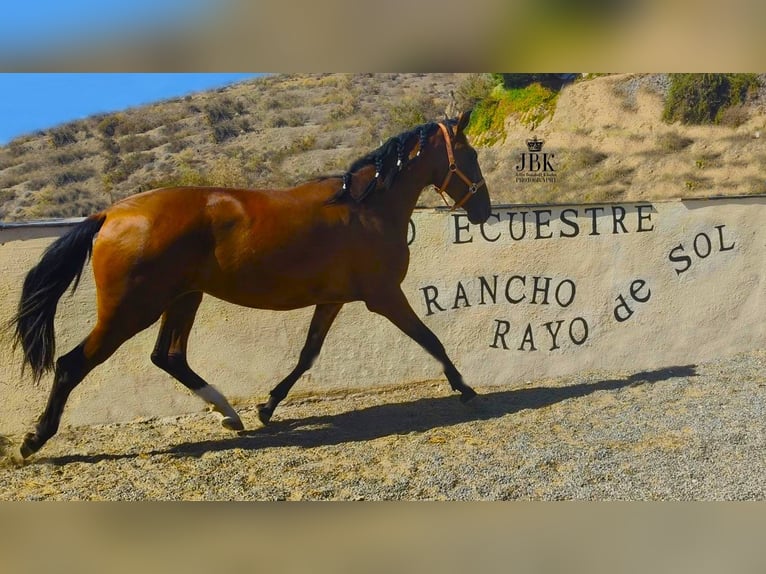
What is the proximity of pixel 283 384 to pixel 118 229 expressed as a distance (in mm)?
1478

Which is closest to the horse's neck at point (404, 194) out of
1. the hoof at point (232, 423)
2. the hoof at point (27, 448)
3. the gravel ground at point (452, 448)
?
the gravel ground at point (452, 448)

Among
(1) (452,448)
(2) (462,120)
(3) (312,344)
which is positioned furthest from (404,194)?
(1) (452,448)

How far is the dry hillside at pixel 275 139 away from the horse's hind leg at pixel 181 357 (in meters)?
0.82

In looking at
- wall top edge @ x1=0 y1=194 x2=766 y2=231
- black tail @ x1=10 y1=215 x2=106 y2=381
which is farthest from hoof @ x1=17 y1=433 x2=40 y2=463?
wall top edge @ x1=0 y1=194 x2=766 y2=231

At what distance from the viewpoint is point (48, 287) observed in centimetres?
477

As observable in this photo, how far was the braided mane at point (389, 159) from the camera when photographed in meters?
5.06

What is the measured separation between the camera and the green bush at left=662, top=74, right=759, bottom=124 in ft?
18.1

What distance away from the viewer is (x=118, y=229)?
4660 mm

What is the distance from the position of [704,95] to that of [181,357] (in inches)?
163

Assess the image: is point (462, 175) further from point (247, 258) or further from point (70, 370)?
point (70, 370)

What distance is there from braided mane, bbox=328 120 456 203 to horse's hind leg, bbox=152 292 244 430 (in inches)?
49.5

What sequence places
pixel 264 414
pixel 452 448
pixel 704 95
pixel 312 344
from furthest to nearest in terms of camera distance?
1. pixel 704 95
2. pixel 312 344
3. pixel 264 414
4. pixel 452 448
